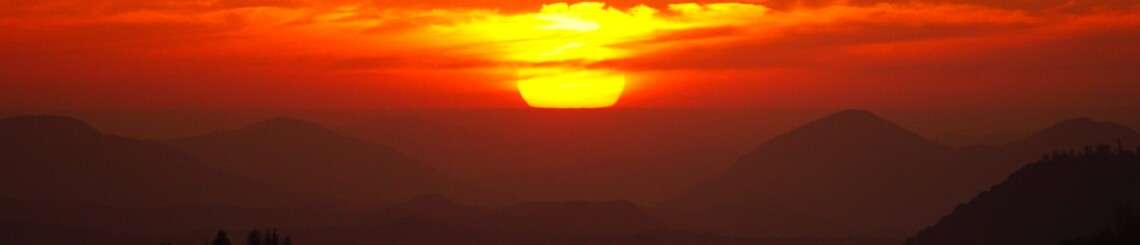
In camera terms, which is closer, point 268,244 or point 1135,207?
point 268,244

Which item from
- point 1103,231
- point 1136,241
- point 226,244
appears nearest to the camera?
point 226,244

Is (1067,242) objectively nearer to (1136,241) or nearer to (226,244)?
(1136,241)

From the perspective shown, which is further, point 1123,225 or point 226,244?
point 1123,225

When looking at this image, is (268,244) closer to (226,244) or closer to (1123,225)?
(226,244)

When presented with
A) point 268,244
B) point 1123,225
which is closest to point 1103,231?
point 1123,225

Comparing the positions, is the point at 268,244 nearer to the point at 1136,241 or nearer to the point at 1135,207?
the point at 1136,241

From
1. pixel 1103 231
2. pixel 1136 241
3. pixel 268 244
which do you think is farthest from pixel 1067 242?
pixel 268 244

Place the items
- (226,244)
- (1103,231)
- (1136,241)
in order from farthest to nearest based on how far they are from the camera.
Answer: (1103,231) → (1136,241) → (226,244)
